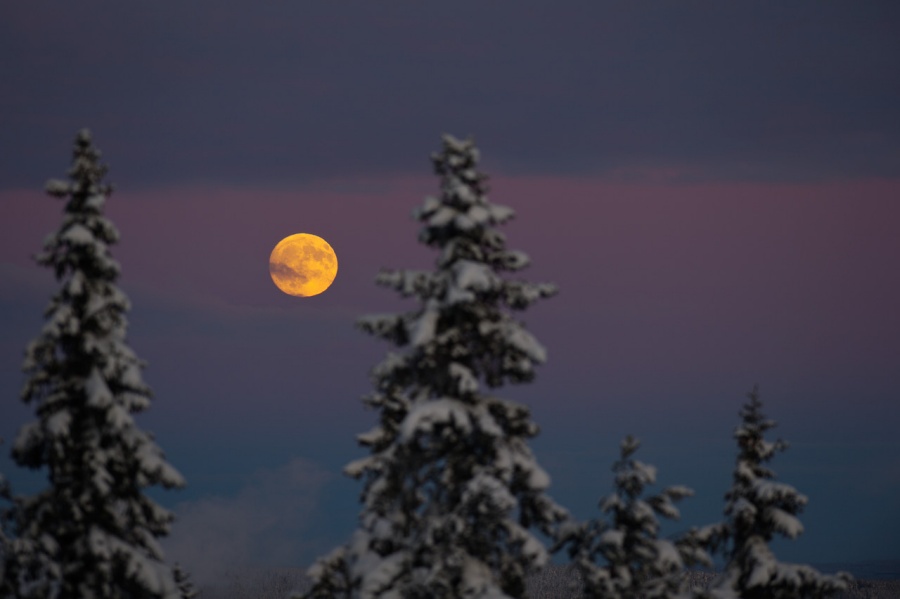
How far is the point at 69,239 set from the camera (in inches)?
1110

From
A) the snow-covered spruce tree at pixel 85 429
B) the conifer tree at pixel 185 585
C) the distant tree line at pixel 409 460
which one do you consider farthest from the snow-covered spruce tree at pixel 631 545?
the conifer tree at pixel 185 585

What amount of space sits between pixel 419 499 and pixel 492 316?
17.9 ft

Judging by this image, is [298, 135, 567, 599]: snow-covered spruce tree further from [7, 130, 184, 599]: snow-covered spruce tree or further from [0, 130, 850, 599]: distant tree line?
[7, 130, 184, 599]: snow-covered spruce tree

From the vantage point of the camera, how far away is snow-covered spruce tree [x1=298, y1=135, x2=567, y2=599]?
26344mm

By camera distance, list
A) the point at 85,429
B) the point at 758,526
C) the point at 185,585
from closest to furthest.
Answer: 1. the point at 85,429
2. the point at 758,526
3. the point at 185,585

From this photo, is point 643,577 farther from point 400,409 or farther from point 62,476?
point 62,476

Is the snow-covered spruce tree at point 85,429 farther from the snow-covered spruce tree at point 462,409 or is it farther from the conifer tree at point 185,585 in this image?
the conifer tree at point 185,585

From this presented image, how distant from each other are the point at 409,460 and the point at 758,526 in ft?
46.7

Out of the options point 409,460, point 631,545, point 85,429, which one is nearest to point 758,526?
point 631,545

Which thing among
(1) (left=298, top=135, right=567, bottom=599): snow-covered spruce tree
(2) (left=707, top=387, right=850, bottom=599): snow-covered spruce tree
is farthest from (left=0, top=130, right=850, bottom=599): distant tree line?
(2) (left=707, top=387, right=850, bottom=599): snow-covered spruce tree

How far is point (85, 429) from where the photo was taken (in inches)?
1142

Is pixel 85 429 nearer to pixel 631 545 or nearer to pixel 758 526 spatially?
pixel 631 545

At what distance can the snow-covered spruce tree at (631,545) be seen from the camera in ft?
102

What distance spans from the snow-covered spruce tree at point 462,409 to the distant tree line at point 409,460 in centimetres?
4
